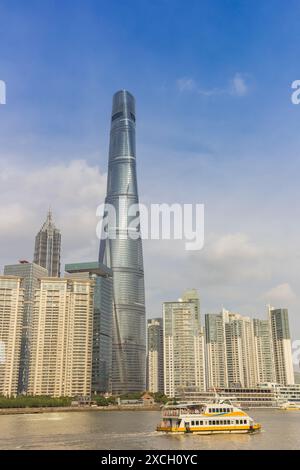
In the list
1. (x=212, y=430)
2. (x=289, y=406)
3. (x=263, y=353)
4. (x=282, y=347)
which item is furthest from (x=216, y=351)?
(x=212, y=430)

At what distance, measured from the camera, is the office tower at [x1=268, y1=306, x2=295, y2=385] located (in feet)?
590

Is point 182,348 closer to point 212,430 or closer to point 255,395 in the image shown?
point 255,395

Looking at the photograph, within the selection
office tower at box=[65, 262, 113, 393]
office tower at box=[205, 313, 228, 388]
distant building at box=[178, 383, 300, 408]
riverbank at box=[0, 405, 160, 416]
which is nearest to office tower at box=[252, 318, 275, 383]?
office tower at box=[205, 313, 228, 388]

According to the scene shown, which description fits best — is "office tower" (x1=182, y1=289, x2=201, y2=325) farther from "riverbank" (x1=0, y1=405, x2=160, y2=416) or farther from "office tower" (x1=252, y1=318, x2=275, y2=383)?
"riverbank" (x1=0, y1=405, x2=160, y2=416)

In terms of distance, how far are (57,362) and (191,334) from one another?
51375 millimetres

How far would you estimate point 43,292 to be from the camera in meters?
161

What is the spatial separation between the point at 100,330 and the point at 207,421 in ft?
466

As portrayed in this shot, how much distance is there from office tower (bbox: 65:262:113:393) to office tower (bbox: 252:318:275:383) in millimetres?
60685

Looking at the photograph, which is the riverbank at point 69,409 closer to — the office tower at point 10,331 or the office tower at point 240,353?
the office tower at point 10,331

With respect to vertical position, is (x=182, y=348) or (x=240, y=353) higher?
(x=182, y=348)

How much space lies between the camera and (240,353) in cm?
17925
